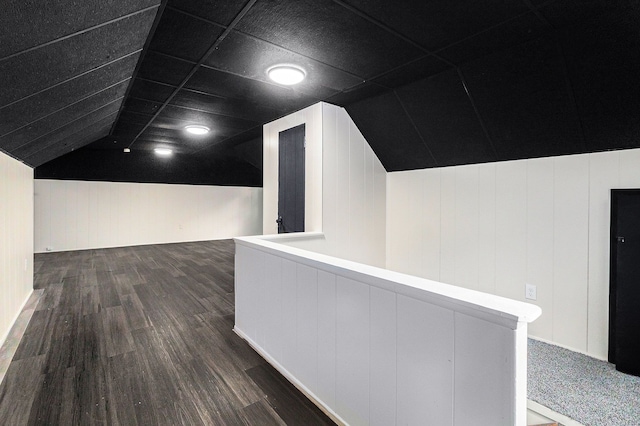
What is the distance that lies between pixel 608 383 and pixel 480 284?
1144mm

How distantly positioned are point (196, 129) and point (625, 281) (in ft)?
17.1

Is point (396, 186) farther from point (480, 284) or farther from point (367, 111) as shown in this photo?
point (480, 284)

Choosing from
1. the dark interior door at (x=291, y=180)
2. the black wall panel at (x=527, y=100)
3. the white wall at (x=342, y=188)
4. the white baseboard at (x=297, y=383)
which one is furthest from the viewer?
the dark interior door at (x=291, y=180)

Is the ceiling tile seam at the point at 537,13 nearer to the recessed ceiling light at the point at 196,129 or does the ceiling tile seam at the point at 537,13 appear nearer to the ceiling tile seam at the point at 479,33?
the ceiling tile seam at the point at 479,33

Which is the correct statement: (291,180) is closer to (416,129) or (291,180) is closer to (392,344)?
(416,129)

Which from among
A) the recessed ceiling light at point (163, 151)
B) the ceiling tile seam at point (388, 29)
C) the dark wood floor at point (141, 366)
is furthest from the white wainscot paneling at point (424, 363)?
the recessed ceiling light at point (163, 151)

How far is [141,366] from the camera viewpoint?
211 cm

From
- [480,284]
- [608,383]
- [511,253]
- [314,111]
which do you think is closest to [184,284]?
[314,111]

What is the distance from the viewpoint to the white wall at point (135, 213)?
6.41 metres

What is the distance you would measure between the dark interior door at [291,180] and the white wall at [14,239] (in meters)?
2.63

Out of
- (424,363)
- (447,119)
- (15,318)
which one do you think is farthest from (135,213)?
(424,363)

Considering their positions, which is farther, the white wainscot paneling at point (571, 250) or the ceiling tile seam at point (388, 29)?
the white wainscot paneling at point (571, 250)

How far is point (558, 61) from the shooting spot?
6.60ft

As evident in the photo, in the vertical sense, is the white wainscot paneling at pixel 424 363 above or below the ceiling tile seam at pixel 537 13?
below
